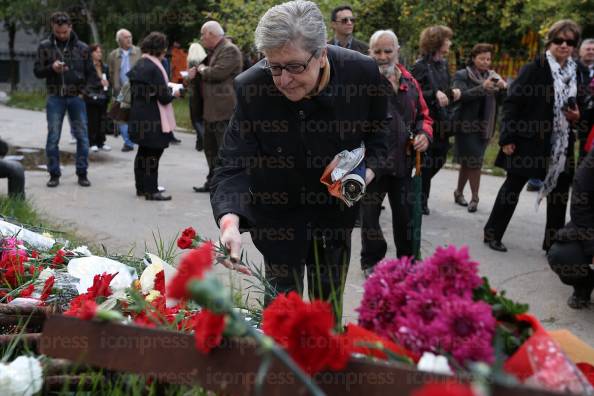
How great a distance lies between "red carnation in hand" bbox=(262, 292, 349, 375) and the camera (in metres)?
1.28

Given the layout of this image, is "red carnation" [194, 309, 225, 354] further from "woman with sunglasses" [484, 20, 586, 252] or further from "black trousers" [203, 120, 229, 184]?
"black trousers" [203, 120, 229, 184]

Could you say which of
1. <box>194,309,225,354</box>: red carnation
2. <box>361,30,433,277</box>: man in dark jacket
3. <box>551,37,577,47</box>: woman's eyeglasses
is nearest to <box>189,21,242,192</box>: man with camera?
<box>361,30,433,277</box>: man in dark jacket

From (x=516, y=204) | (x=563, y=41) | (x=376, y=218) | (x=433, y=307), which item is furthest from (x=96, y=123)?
(x=433, y=307)

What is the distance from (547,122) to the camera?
20.6ft

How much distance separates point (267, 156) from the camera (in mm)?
3121

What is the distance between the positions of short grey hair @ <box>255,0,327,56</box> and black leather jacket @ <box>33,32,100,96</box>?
262 inches

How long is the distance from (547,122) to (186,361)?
5.51 m

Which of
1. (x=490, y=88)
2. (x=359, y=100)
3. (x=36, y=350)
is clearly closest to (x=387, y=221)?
(x=490, y=88)

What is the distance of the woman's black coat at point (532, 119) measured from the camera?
20.5 feet

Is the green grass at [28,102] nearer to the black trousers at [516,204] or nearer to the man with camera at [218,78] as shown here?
the man with camera at [218,78]

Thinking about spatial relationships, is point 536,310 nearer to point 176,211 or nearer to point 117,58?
point 176,211

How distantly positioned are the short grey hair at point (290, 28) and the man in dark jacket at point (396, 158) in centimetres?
291

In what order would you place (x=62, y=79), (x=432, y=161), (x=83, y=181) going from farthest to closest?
(x=83, y=181), (x=62, y=79), (x=432, y=161)

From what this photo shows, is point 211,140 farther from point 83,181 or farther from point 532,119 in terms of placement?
point 532,119
